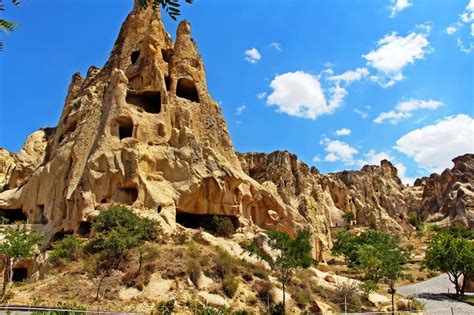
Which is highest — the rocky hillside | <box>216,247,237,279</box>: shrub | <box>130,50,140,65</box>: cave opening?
<box>130,50,140,65</box>: cave opening

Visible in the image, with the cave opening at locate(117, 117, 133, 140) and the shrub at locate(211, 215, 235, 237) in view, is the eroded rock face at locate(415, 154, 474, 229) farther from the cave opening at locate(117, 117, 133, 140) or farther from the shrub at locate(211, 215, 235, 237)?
the cave opening at locate(117, 117, 133, 140)

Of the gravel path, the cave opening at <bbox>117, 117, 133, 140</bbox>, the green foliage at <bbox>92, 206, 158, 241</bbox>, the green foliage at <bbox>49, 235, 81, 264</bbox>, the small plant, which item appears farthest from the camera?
the cave opening at <bbox>117, 117, 133, 140</bbox>

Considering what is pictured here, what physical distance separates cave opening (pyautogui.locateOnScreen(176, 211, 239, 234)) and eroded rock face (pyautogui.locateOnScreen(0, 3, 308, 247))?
247 millimetres

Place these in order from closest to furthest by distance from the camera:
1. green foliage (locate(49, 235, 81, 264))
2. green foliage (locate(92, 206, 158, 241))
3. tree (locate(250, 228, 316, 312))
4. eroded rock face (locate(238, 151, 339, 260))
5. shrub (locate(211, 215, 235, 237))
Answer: tree (locate(250, 228, 316, 312))
green foliage (locate(49, 235, 81, 264))
green foliage (locate(92, 206, 158, 241))
shrub (locate(211, 215, 235, 237))
eroded rock face (locate(238, 151, 339, 260))

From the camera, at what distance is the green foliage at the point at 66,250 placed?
2536 cm

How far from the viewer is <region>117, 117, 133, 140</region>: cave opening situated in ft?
114

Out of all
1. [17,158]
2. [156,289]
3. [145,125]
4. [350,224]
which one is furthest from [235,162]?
[350,224]

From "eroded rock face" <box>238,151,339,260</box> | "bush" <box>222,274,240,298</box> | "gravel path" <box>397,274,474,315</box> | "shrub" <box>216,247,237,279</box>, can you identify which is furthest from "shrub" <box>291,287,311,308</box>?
"eroded rock face" <box>238,151,339,260</box>

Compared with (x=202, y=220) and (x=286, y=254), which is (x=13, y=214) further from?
(x=286, y=254)

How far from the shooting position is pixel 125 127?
35812mm

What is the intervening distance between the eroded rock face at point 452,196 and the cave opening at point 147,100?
65.5 m

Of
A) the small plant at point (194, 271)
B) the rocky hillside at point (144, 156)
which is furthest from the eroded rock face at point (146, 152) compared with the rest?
the small plant at point (194, 271)

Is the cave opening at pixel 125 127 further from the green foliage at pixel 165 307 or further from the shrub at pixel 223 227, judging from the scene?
the green foliage at pixel 165 307

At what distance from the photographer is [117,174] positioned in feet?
105
